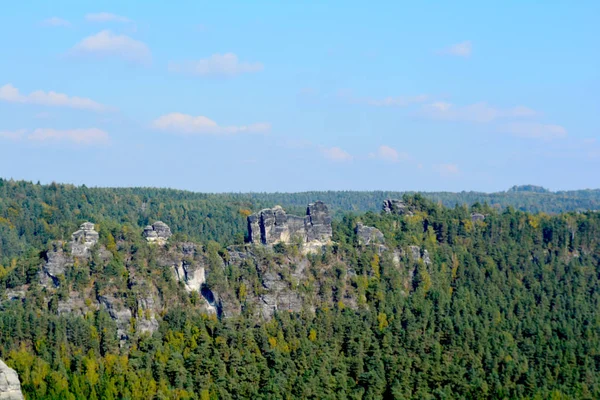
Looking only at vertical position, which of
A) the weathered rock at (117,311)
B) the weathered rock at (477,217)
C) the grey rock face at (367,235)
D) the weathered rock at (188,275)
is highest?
the weathered rock at (477,217)

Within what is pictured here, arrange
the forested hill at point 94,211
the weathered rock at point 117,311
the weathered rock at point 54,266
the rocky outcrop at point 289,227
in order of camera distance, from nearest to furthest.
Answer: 1. the weathered rock at point 117,311
2. the weathered rock at point 54,266
3. the rocky outcrop at point 289,227
4. the forested hill at point 94,211

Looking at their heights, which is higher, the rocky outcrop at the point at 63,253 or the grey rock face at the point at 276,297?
the rocky outcrop at the point at 63,253

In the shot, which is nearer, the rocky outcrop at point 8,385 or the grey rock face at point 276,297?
the rocky outcrop at point 8,385

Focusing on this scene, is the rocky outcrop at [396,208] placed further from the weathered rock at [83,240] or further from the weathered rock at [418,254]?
the weathered rock at [83,240]

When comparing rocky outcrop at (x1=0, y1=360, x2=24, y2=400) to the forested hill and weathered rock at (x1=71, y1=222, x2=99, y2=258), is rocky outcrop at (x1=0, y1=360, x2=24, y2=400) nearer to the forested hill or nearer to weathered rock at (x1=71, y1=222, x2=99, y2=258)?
weathered rock at (x1=71, y1=222, x2=99, y2=258)

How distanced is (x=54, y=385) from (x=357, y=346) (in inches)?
1181

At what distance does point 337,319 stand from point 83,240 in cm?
2726

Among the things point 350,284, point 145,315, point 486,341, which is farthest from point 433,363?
point 145,315

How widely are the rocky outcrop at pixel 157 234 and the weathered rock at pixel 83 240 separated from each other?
637 centimetres

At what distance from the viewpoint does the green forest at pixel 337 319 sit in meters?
94.9

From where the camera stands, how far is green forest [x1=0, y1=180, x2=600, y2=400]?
94.9 m

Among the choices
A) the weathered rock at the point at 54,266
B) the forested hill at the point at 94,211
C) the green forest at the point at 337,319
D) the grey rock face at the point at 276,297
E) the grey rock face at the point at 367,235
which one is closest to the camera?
the green forest at the point at 337,319

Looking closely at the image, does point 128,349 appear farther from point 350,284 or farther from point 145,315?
point 350,284

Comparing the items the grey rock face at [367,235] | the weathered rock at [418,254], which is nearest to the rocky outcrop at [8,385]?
the grey rock face at [367,235]
